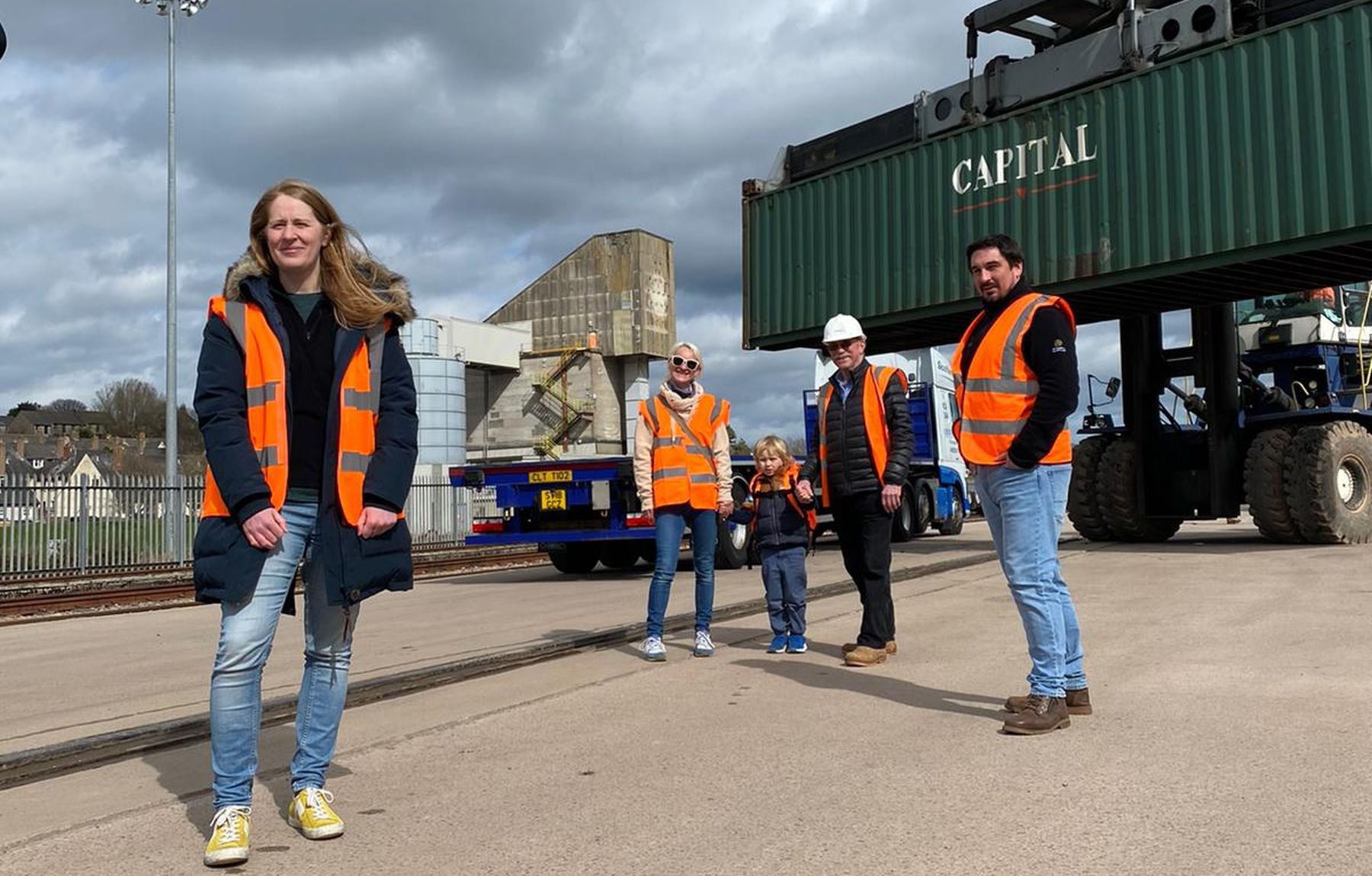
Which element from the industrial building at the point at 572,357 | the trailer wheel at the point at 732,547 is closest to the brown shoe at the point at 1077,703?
the trailer wheel at the point at 732,547

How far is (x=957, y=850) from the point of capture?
9.23 ft

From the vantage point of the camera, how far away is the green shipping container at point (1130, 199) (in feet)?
37.1

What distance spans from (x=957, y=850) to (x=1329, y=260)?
11349mm

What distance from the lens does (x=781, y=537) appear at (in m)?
6.50

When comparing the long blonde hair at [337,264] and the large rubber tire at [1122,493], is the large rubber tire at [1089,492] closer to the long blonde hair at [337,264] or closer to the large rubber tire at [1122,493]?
the large rubber tire at [1122,493]

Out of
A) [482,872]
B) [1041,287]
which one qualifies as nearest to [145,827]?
[482,872]

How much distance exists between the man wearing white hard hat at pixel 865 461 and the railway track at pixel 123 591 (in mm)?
7358

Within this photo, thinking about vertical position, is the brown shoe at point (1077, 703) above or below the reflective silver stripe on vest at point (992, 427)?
below

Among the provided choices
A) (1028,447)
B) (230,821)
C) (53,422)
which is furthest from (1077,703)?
(53,422)

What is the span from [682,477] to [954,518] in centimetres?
1413

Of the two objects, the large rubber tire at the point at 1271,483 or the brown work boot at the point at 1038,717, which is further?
the large rubber tire at the point at 1271,483

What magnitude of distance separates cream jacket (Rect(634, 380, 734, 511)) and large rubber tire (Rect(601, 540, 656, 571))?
6.65 m

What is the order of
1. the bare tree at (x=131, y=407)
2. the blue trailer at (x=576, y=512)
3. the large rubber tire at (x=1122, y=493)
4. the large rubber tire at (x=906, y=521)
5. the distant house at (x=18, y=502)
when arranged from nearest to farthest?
the blue trailer at (x=576, y=512) → the large rubber tire at (x=1122, y=493) → the distant house at (x=18, y=502) → the large rubber tire at (x=906, y=521) → the bare tree at (x=131, y=407)

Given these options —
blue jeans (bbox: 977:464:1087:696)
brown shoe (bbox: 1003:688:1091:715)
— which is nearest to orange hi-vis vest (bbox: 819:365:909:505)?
blue jeans (bbox: 977:464:1087:696)
